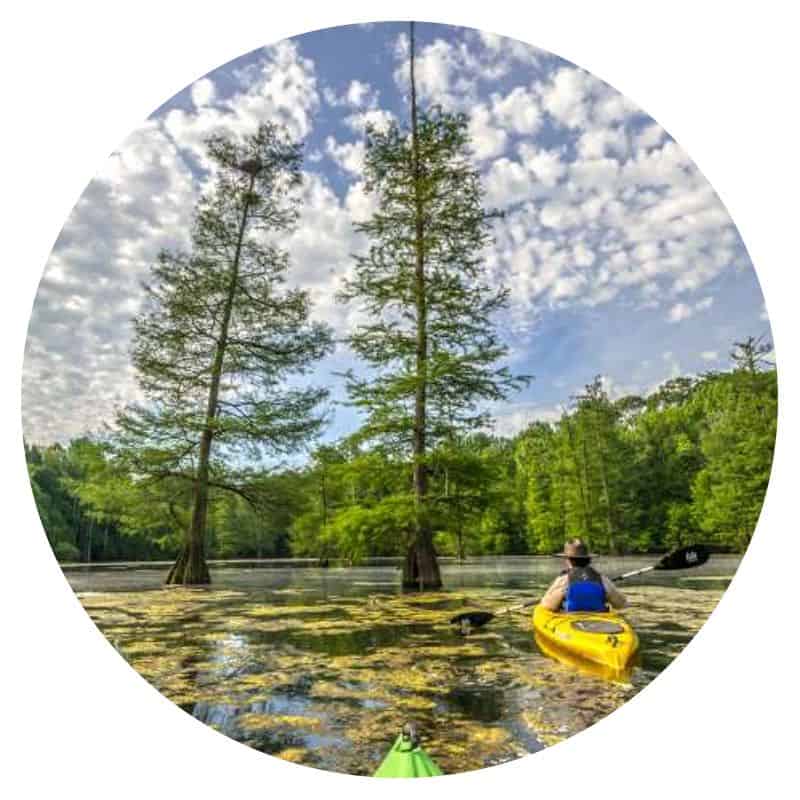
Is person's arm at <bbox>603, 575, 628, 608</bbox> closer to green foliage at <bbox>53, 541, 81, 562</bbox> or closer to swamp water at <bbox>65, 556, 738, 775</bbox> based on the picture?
swamp water at <bbox>65, 556, 738, 775</bbox>

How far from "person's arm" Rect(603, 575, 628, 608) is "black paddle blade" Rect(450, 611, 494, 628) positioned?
635 millimetres

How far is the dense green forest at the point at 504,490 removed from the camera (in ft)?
12.0

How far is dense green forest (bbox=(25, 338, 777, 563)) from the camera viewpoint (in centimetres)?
367

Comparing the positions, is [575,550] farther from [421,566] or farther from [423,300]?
[423,300]

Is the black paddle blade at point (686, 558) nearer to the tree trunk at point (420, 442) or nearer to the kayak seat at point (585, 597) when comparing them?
the kayak seat at point (585, 597)

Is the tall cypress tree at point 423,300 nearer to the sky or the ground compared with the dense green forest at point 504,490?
nearer to the sky

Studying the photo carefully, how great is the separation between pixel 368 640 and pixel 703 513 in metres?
1.93

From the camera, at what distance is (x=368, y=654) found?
3.65m

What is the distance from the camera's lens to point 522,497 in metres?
3.79

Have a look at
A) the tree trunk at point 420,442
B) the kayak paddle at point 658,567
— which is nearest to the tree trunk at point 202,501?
the tree trunk at point 420,442

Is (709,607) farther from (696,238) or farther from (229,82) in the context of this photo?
(229,82)

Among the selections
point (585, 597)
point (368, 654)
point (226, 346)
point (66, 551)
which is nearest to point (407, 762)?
point (368, 654)

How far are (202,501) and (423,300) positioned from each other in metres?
1.71

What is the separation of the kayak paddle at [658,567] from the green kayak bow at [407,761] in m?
0.62
